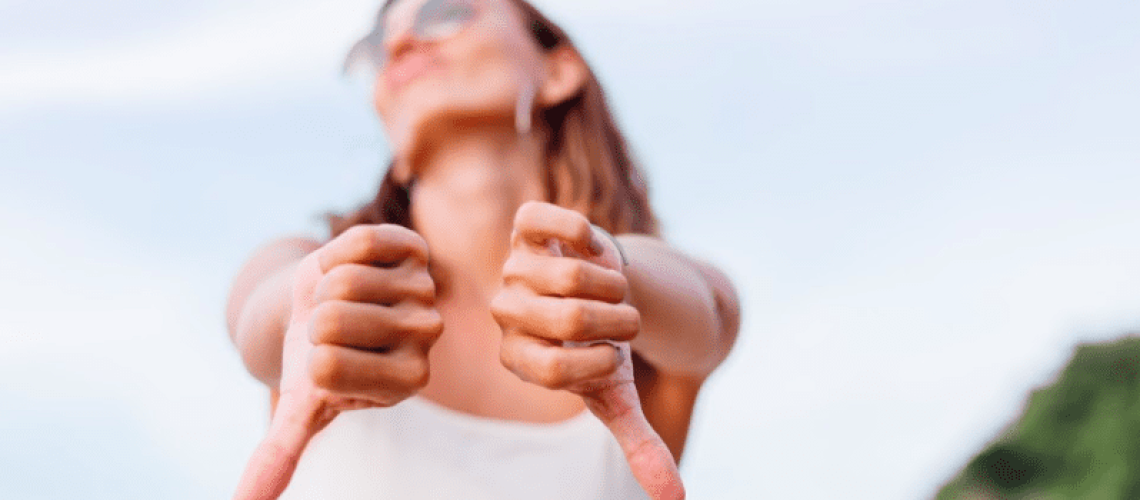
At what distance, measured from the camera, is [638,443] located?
0.97 m

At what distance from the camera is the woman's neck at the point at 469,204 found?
136 cm

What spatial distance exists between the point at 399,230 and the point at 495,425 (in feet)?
1.54

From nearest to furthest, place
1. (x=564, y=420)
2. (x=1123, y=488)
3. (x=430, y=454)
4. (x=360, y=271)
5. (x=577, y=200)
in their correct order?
(x=360, y=271) < (x=430, y=454) < (x=564, y=420) < (x=577, y=200) < (x=1123, y=488)

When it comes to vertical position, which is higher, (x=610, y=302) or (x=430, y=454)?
(x=610, y=302)

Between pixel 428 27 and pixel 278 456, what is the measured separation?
27.6 inches

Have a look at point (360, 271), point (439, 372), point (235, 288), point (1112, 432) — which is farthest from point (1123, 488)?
point (360, 271)

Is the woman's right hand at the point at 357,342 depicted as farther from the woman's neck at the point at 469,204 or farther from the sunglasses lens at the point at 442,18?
the sunglasses lens at the point at 442,18

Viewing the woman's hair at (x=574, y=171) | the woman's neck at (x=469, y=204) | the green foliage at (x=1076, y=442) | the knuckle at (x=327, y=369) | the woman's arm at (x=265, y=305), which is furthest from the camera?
the green foliage at (x=1076, y=442)

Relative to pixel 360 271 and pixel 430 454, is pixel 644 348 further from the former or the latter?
pixel 360 271

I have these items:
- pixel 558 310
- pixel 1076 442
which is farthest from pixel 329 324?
pixel 1076 442

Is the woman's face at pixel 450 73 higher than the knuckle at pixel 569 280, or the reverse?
the woman's face at pixel 450 73

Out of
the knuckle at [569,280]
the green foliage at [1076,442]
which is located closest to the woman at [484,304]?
the knuckle at [569,280]

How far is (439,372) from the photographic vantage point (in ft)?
4.50

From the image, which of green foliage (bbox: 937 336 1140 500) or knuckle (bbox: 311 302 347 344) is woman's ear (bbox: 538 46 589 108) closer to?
knuckle (bbox: 311 302 347 344)
